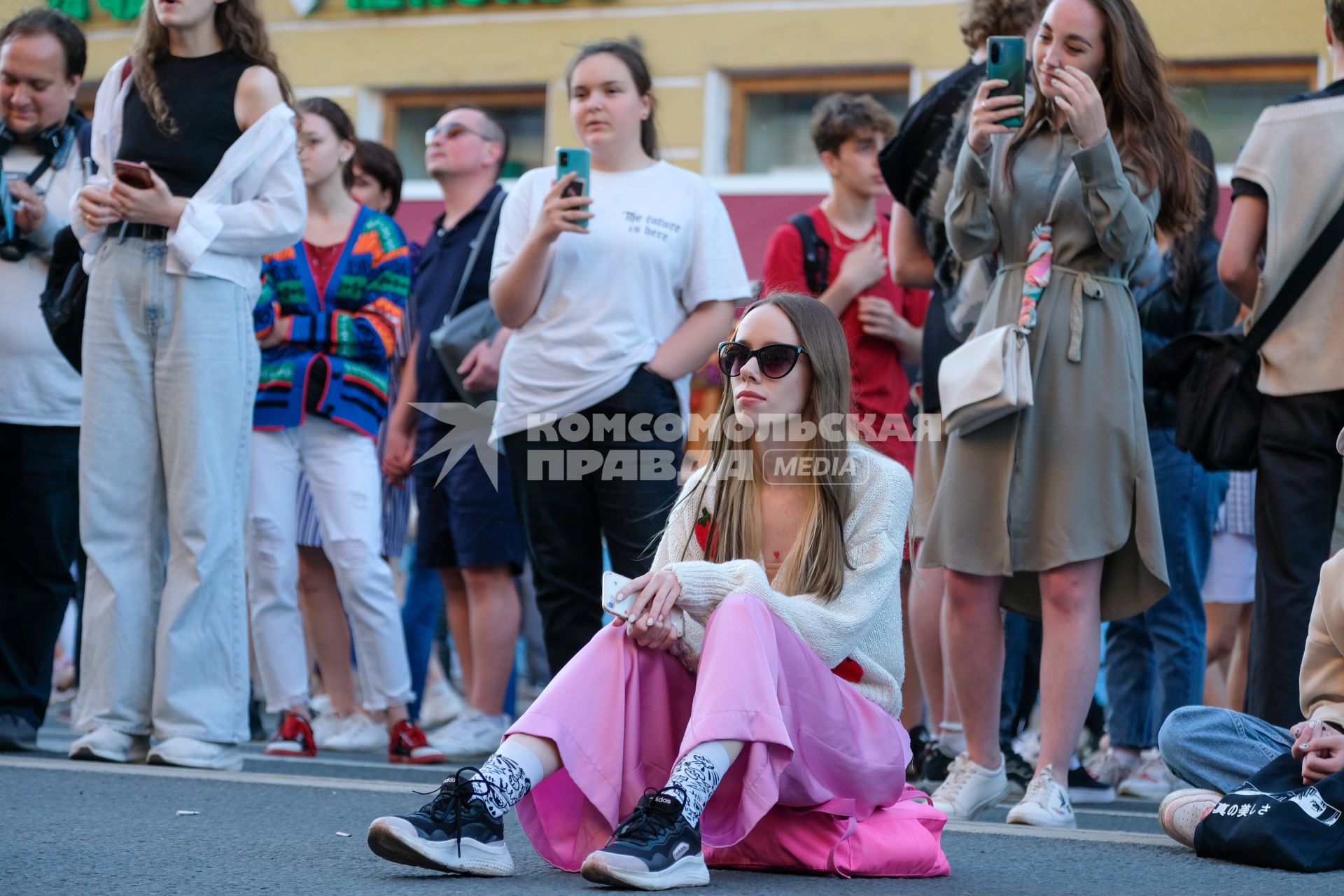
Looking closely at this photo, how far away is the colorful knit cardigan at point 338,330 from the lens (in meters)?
6.45

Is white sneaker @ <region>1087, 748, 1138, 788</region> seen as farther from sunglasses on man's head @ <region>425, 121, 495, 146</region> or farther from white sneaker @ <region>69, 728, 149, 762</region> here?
sunglasses on man's head @ <region>425, 121, 495, 146</region>

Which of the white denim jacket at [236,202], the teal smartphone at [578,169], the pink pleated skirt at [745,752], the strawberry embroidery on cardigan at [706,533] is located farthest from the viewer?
the teal smartphone at [578,169]

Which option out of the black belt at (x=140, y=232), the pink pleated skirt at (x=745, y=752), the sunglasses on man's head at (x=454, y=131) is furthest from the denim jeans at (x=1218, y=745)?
the sunglasses on man's head at (x=454, y=131)

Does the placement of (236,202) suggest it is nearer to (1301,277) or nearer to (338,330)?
(338,330)

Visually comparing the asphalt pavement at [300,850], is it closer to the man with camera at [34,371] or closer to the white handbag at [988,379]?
the man with camera at [34,371]

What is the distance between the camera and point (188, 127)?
5355 mm

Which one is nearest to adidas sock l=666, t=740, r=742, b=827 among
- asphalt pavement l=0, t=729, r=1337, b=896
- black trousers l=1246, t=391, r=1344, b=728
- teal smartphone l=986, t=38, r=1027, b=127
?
asphalt pavement l=0, t=729, r=1337, b=896

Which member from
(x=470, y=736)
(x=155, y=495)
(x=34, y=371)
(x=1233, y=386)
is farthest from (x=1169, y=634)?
(x=34, y=371)

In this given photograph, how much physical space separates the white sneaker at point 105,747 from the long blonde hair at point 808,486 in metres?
2.19

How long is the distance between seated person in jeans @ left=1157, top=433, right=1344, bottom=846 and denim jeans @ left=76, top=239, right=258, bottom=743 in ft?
8.94

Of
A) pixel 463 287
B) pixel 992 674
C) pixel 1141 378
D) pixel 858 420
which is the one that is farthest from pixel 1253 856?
pixel 463 287

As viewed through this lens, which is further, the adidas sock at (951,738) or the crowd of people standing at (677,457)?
the adidas sock at (951,738)

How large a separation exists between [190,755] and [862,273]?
2.92m

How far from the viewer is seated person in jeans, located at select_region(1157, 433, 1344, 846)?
12.6 ft
